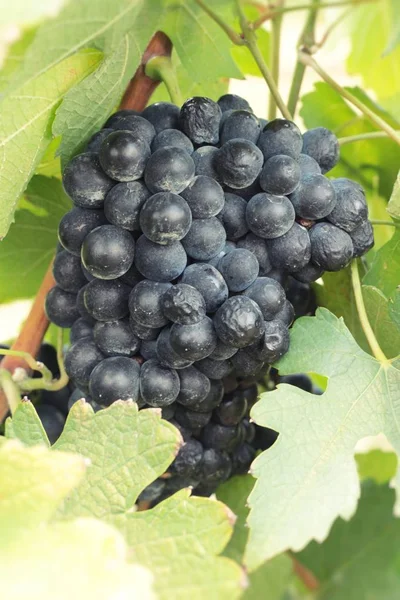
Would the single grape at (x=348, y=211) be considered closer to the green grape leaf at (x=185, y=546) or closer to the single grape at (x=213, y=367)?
the single grape at (x=213, y=367)

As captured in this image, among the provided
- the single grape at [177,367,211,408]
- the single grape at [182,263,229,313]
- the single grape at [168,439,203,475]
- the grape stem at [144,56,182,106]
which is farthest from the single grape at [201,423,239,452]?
the grape stem at [144,56,182,106]

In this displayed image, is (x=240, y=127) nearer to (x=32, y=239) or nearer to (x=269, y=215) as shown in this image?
(x=269, y=215)

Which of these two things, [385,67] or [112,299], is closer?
[112,299]

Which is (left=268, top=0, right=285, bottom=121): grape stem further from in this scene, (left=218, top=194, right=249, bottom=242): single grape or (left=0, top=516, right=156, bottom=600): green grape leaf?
(left=0, top=516, right=156, bottom=600): green grape leaf

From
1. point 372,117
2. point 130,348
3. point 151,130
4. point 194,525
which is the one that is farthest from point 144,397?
point 372,117

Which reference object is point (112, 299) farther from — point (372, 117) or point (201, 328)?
point (372, 117)

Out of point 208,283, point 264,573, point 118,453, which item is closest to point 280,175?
point 208,283
